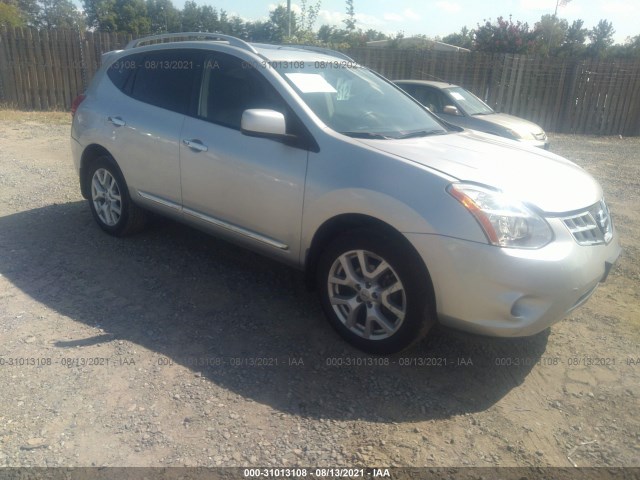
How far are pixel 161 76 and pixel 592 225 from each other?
→ 359 cm

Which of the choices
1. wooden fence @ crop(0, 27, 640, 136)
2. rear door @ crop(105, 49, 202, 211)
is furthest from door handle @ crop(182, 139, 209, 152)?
wooden fence @ crop(0, 27, 640, 136)

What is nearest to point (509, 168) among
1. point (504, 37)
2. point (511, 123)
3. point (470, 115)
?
point (470, 115)

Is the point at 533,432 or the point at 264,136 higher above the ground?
the point at 264,136

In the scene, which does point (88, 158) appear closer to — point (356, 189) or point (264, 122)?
point (264, 122)

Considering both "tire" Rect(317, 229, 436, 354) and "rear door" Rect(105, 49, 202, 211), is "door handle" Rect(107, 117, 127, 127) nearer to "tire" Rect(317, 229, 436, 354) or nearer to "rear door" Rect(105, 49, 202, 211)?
"rear door" Rect(105, 49, 202, 211)

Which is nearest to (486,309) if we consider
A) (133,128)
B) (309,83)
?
(309,83)

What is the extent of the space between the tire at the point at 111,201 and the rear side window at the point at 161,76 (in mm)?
717

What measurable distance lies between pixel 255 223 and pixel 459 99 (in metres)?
7.42

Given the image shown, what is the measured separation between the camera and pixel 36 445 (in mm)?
2539

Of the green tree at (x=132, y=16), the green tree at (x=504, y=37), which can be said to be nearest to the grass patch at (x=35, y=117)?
the green tree at (x=504, y=37)

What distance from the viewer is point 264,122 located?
3.41 metres

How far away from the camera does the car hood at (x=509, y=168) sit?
9.93 ft

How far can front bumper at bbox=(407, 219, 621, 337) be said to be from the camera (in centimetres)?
278

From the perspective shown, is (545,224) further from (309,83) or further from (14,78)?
(14,78)
